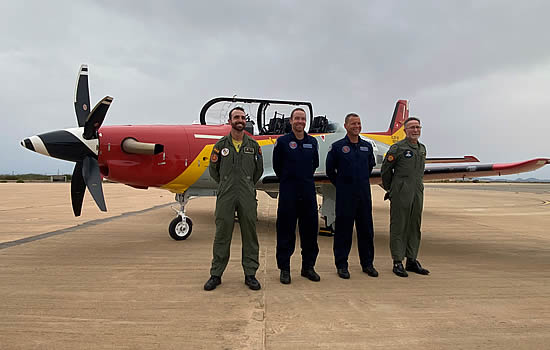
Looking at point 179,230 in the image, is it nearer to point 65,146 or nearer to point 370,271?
point 65,146

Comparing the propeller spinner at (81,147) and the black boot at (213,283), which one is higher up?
the propeller spinner at (81,147)

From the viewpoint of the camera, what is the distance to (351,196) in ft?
13.0

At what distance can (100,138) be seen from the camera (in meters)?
5.22

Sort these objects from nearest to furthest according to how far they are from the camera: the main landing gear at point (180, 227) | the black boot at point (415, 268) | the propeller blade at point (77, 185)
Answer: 1. the black boot at point (415, 268)
2. the propeller blade at point (77, 185)
3. the main landing gear at point (180, 227)

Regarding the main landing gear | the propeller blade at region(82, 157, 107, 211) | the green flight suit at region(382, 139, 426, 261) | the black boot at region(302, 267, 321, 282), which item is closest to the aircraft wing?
the main landing gear

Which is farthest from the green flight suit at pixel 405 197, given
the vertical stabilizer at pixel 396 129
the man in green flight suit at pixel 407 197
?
the vertical stabilizer at pixel 396 129

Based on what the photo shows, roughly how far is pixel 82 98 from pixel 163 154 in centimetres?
157

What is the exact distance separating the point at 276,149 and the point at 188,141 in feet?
9.03

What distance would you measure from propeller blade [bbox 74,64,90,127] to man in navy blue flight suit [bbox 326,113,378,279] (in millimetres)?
4146

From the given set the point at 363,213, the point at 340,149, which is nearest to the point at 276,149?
the point at 340,149

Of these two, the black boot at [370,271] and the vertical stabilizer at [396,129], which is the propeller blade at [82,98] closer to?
the black boot at [370,271]

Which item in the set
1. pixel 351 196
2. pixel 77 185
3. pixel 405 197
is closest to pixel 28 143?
pixel 77 185

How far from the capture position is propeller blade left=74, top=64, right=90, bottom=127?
541cm

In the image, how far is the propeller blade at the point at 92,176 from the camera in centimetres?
486
